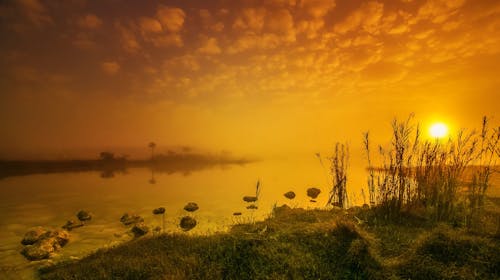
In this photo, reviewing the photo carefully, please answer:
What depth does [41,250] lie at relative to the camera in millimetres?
7711

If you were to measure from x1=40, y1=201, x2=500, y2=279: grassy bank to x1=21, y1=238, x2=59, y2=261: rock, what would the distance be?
1.52m

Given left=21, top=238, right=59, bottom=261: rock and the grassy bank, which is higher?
the grassy bank

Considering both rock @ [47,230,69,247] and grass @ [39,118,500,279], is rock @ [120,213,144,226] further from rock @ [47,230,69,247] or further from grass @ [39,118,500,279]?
grass @ [39,118,500,279]

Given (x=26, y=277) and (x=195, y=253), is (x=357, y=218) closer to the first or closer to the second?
(x=195, y=253)

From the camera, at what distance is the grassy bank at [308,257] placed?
498cm

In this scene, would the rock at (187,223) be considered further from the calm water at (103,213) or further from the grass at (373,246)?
the grass at (373,246)

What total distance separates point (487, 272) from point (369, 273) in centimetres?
202

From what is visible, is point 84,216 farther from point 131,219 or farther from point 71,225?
point 131,219

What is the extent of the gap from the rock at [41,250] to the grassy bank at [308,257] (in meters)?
1.52

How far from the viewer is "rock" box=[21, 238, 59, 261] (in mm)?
7502

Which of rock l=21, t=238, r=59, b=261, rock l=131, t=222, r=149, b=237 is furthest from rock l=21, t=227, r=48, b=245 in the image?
rock l=131, t=222, r=149, b=237

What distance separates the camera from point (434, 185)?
8141 millimetres

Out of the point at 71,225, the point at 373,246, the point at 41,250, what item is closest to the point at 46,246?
the point at 41,250

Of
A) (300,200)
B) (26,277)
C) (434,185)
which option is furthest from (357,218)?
(26,277)
